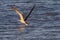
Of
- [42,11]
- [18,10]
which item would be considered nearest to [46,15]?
[42,11]

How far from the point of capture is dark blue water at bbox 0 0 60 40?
15.3ft

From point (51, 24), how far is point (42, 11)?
0.79 ft

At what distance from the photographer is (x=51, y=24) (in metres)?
4.89

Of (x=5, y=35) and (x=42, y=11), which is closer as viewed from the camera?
(x=5, y=35)

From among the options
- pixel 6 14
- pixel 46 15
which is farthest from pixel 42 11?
pixel 6 14

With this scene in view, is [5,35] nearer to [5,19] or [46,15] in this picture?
[5,19]

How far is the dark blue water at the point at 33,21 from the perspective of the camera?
465 cm

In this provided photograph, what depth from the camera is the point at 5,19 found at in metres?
4.82

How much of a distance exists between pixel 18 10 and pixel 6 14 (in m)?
0.18

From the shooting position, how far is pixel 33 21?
15.8 ft

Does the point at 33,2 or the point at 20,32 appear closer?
the point at 20,32

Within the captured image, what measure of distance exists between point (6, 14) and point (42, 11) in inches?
19.3

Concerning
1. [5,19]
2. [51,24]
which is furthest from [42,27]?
[5,19]

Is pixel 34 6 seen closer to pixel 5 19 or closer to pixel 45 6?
pixel 45 6
